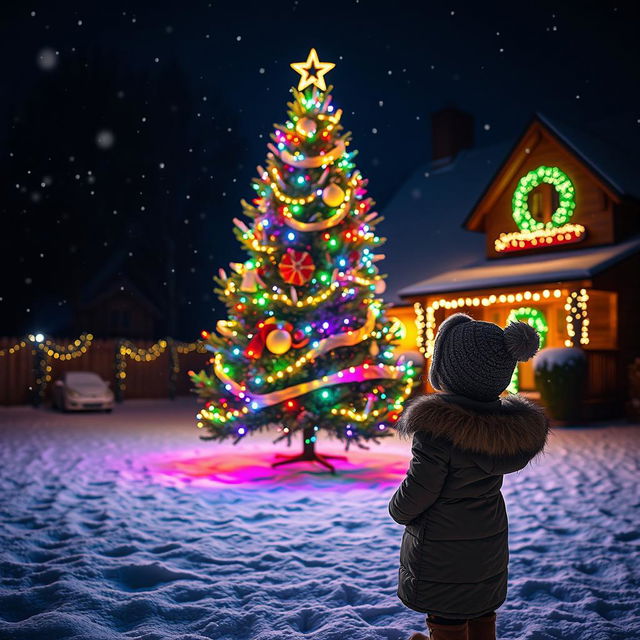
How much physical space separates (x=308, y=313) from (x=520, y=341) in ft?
19.8

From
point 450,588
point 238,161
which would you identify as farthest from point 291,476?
point 238,161

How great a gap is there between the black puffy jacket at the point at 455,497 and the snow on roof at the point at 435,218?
17.7 metres

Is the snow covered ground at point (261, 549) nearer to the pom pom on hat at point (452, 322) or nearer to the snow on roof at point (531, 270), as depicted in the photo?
the pom pom on hat at point (452, 322)

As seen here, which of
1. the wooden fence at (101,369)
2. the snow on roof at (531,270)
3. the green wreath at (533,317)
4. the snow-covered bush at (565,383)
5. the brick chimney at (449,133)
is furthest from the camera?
the brick chimney at (449,133)

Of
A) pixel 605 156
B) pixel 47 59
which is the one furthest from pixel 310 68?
pixel 47 59

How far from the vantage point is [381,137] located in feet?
A: 204

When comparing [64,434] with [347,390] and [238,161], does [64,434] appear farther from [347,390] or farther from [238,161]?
[238,161]

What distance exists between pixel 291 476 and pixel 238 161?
90.3ft

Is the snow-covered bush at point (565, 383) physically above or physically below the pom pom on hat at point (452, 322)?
below

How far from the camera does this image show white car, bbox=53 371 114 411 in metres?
17.0

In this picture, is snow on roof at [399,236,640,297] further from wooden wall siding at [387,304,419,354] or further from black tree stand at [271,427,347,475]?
black tree stand at [271,427,347,475]

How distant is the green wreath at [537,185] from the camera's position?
17.1 meters

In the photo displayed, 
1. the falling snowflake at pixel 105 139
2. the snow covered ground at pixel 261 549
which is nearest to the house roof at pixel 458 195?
the snow covered ground at pixel 261 549

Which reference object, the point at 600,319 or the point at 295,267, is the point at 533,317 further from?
the point at 295,267
